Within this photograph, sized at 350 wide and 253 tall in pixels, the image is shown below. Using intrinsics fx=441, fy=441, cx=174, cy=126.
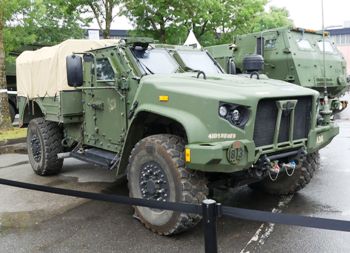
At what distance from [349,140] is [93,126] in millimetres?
7039

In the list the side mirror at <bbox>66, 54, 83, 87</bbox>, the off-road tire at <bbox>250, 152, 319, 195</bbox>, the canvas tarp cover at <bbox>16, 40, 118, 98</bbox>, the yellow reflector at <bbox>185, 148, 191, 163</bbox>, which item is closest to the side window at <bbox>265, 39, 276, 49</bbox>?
the canvas tarp cover at <bbox>16, 40, 118, 98</bbox>

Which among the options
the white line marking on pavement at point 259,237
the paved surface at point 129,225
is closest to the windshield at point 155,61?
the paved surface at point 129,225

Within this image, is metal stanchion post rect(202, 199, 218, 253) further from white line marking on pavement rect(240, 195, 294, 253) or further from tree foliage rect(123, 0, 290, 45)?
tree foliage rect(123, 0, 290, 45)

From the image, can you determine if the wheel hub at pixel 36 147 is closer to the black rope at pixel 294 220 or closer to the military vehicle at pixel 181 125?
the military vehicle at pixel 181 125

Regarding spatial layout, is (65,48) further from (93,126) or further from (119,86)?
(119,86)

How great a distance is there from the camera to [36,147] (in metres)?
7.66

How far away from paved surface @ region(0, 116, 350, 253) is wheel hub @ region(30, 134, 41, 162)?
0.47 m

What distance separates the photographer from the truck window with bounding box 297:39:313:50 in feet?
37.4

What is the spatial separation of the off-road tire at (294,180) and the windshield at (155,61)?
1958 millimetres

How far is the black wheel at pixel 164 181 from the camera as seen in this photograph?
14.4 ft

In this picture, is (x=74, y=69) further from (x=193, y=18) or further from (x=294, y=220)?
(x=193, y=18)

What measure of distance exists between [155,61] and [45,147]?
2773mm

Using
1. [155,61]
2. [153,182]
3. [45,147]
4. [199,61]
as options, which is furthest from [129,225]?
[45,147]

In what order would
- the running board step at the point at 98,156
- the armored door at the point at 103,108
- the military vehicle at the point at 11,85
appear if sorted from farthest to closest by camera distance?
the military vehicle at the point at 11,85 < the running board step at the point at 98,156 < the armored door at the point at 103,108
